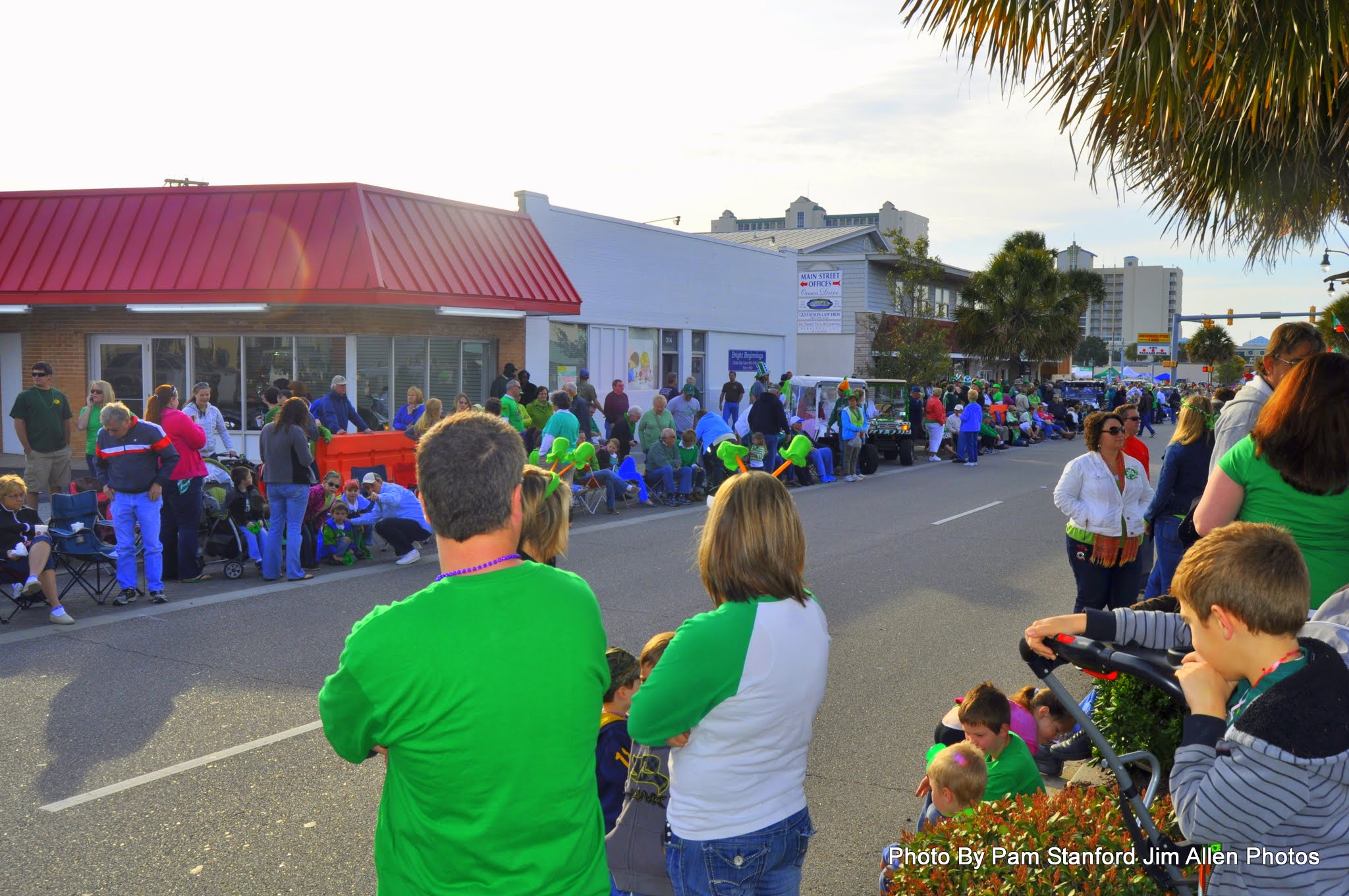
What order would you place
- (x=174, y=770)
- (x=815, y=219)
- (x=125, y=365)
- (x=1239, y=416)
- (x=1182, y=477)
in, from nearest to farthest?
(x=1239, y=416) → (x=174, y=770) → (x=1182, y=477) → (x=125, y=365) → (x=815, y=219)

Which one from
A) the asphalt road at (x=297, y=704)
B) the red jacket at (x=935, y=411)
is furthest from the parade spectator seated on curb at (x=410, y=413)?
the red jacket at (x=935, y=411)

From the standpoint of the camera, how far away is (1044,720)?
5523 mm

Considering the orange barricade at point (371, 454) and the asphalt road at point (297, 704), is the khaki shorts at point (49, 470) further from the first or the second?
the asphalt road at point (297, 704)

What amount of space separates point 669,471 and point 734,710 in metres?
13.7

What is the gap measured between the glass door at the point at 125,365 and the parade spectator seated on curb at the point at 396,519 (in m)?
9.98

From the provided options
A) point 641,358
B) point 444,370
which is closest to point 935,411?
point 641,358

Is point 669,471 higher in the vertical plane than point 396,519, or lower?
higher

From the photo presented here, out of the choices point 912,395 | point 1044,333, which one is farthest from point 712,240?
point 1044,333

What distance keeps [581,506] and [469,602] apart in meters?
13.5

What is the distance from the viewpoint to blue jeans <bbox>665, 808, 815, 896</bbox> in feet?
9.27

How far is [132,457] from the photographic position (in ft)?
30.7

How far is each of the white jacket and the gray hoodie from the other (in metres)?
1.67

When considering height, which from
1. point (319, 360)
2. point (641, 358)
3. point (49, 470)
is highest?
point (641, 358)

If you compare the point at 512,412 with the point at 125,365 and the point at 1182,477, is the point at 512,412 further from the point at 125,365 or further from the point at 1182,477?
the point at 1182,477
